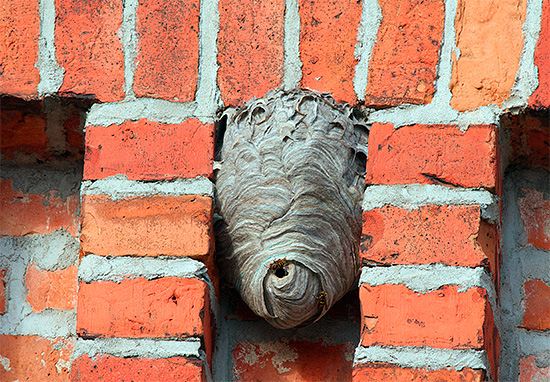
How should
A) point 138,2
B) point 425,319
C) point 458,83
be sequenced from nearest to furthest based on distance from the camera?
point 425,319, point 458,83, point 138,2

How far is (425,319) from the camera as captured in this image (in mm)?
1359

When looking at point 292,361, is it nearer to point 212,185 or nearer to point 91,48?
point 212,185

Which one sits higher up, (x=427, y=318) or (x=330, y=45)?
(x=330, y=45)

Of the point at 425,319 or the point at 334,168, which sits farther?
the point at 334,168

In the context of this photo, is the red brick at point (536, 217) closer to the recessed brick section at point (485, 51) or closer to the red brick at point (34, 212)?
the recessed brick section at point (485, 51)

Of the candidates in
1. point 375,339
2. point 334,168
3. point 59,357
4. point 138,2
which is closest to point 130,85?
point 138,2

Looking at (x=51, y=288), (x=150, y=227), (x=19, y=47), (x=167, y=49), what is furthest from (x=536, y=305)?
(x=19, y=47)

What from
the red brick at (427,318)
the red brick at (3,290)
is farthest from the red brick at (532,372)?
the red brick at (3,290)

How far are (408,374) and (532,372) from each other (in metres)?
0.29

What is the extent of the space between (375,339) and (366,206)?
225 millimetres

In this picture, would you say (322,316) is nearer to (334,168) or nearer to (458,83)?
(334,168)

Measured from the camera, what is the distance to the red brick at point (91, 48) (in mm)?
1569

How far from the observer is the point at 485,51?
151 centimetres

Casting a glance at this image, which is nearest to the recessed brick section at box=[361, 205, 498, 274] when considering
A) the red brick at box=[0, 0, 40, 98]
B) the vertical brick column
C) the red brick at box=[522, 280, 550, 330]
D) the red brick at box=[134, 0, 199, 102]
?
the vertical brick column
